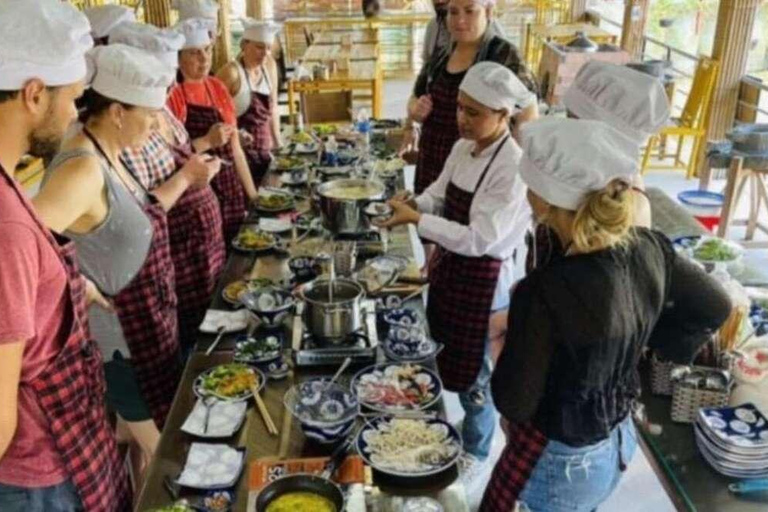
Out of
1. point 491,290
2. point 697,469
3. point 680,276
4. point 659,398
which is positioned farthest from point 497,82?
point 697,469

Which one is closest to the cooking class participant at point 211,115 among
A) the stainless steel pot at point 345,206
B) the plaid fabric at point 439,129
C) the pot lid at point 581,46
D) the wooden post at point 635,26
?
the stainless steel pot at point 345,206

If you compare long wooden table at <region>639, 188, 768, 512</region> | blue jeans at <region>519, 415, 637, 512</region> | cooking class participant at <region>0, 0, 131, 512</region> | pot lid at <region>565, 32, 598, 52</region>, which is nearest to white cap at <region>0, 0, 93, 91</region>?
cooking class participant at <region>0, 0, 131, 512</region>

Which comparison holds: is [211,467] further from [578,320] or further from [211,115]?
[211,115]

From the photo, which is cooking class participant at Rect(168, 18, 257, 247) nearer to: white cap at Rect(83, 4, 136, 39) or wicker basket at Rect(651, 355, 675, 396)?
white cap at Rect(83, 4, 136, 39)

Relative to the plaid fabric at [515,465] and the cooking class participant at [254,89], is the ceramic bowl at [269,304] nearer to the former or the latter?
the plaid fabric at [515,465]

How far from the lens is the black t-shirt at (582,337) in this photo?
150cm

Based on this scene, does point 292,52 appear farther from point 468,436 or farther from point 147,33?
point 468,436

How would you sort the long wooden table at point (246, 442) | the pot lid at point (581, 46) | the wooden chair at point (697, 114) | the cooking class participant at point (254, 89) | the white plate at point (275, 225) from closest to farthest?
the long wooden table at point (246, 442)
the white plate at point (275, 225)
the cooking class participant at point (254, 89)
the wooden chair at point (697, 114)
the pot lid at point (581, 46)

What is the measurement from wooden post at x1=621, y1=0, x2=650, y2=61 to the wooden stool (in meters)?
3.46

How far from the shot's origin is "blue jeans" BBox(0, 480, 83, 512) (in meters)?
1.52

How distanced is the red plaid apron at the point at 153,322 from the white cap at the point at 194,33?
4.19 ft

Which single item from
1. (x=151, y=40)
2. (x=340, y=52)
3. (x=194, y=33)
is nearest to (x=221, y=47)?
(x=194, y=33)

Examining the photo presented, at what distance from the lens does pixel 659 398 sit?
78.4 inches

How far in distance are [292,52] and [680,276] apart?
9341mm
